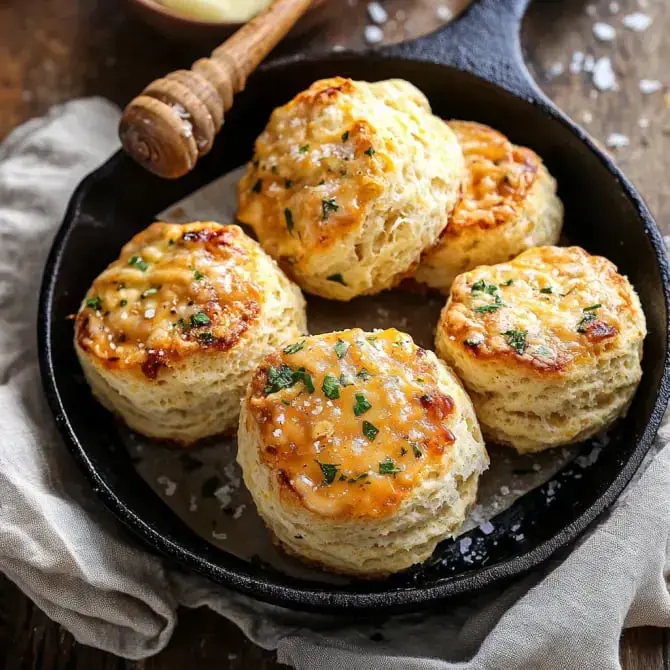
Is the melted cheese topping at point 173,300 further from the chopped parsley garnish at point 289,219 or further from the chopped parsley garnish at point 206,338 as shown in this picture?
the chopped parsley garnish at point 289,219

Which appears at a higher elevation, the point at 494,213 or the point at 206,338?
the point at 494,213

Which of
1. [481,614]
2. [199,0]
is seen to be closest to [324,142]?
[199,0]

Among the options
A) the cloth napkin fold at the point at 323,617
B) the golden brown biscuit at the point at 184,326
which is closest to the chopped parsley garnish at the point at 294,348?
the golden brown biscuit at the point at 184,326

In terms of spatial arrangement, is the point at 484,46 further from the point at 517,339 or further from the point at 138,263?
the point at 138,263

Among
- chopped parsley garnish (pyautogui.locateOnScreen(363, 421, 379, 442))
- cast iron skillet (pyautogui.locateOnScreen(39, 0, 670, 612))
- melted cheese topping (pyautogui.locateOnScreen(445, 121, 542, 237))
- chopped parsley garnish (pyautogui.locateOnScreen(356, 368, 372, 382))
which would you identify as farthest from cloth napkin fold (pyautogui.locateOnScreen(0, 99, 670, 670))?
melted cheese topping (pyautogui.locateOnScreen(445, 121, 542, 237))

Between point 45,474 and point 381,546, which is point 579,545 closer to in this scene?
point 381,546

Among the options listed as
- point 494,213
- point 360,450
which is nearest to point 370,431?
point 360,450
